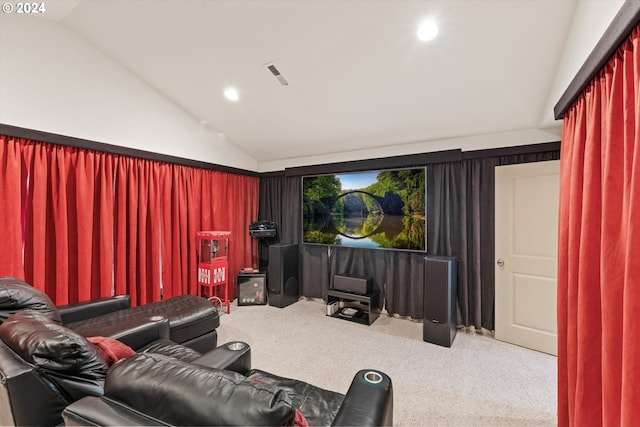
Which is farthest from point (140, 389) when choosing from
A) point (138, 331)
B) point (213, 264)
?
point (213, 264)

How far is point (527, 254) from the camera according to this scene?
9.30ft

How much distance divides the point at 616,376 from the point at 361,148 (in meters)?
3.24

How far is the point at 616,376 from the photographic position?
3.63ft

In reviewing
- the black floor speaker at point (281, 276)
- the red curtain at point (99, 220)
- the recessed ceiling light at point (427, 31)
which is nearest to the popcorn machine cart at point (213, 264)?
the red curtain at point (99, 220)

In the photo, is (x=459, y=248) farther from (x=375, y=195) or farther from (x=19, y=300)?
(x=19, y=300)

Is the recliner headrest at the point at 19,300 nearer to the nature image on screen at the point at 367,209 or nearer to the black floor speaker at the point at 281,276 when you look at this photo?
the black floor speaker at the point at 281,276

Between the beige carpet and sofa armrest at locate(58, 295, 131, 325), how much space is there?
1088 mm

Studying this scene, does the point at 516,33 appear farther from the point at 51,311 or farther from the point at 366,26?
the point at 51,311

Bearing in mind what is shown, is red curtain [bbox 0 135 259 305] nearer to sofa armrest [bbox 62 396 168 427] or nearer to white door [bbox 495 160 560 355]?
sofa armrest [bbox 62 396 168 427]

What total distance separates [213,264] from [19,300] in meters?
2.01

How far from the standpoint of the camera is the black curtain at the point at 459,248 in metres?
3.05

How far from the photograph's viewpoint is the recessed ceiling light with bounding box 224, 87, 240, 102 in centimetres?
302

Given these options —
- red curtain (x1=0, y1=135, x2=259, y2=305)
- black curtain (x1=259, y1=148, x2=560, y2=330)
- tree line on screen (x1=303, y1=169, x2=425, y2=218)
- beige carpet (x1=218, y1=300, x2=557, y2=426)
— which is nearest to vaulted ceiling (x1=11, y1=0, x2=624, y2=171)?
black curtain (x1=259, y1=148, x2=560, y2=330)

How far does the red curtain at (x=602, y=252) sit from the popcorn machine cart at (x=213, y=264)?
355 centimetres
